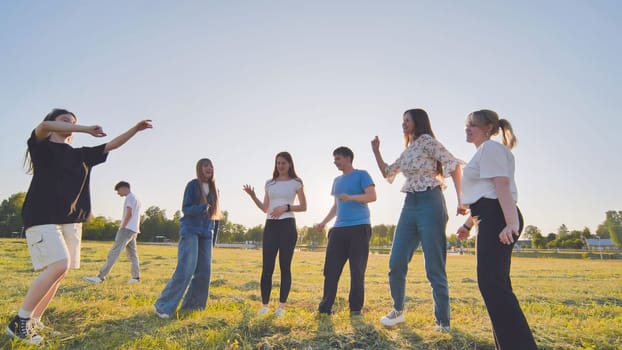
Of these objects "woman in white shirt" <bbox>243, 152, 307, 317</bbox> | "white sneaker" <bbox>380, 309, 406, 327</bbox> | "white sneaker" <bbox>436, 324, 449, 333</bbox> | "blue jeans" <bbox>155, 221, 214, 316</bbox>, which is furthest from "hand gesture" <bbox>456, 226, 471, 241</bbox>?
"blue jeans" <bbox>155, 221, 214, 316</bbox>

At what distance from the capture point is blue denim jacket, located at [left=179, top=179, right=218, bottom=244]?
18.4 ft

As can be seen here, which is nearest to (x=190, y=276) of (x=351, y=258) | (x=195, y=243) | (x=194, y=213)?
(x=195, y=243)

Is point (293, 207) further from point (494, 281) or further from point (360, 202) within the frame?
point (494, 281)

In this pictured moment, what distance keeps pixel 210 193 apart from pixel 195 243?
Answer: 0.81 meters

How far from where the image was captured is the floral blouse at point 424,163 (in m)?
4.57

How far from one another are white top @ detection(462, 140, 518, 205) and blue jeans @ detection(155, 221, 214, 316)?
12.8 feet

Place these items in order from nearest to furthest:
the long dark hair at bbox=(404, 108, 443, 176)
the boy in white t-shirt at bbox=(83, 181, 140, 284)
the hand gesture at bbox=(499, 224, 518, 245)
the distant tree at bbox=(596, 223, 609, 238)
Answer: the hand gesture at bbox=(499, 224, 518, 245) → the long dark hair at bbox=(404, 108, 443, 176) → the boy in white t-shirt at bbox=(83, 181, 140, 284) → the distant tree at bbox=(596, 223, 609, 238)

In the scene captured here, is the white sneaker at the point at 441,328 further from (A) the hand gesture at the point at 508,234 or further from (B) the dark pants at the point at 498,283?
(A) the hand gesture at the point at 508,234

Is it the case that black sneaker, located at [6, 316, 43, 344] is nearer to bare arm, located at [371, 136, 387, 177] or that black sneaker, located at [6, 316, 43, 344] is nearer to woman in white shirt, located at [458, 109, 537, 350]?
woman in white shirt, located at [458, 109, 537, 350]

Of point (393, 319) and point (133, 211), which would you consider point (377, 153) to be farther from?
point (133, 211)

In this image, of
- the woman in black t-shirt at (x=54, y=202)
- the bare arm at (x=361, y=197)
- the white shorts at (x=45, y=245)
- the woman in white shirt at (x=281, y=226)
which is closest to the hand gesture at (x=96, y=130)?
the woman in black t-shirt at (x=54, y=202)

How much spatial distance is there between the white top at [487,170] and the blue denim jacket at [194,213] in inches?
147

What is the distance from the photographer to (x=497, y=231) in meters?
3.16

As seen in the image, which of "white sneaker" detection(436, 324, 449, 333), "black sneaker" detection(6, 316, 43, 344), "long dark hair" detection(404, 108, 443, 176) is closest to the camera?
"black sneaker" detection(6, 316, 43, 344)
